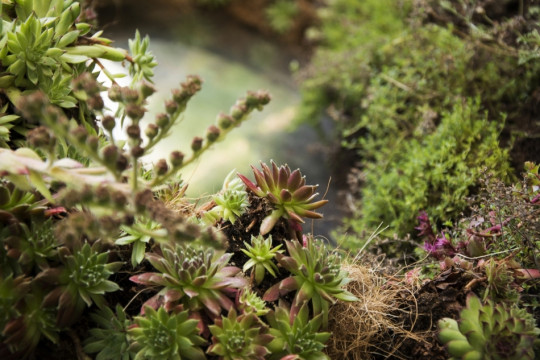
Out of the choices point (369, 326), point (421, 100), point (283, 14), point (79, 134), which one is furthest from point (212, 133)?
point (283, 14)

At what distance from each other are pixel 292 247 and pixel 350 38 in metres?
2.32

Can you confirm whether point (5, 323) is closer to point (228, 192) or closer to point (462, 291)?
point (228, 192)

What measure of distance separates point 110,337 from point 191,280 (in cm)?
23

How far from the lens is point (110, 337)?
1134 millimetres

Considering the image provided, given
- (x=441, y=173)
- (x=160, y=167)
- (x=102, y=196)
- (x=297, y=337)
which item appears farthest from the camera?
(x=441, y=173)

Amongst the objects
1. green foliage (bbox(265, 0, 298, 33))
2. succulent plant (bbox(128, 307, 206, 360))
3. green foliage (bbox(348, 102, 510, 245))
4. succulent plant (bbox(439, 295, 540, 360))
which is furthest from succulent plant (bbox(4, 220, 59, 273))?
green foliage (bbox(265, 0, 298, 33))

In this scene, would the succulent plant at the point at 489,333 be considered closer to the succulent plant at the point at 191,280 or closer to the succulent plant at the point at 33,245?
the succulent plant at the point at 191,280

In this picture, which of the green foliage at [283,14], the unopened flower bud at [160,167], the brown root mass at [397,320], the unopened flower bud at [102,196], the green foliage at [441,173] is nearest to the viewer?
the unopened flower bud at [102,196]

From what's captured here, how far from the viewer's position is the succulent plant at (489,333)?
43.0 inches

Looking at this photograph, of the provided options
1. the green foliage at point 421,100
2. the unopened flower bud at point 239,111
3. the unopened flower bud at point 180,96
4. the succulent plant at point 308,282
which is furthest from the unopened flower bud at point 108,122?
the green foliage at point 421,100

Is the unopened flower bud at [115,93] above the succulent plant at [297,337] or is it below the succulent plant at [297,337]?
above

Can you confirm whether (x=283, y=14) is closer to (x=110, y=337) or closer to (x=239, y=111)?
(x=239, y=111)

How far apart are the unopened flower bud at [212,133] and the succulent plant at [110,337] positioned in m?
0.44

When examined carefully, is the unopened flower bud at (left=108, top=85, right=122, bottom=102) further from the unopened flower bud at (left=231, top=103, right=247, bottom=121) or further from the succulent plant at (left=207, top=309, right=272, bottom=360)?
the succulent plant at (left=207, top=309, right=272, bottom=360)
